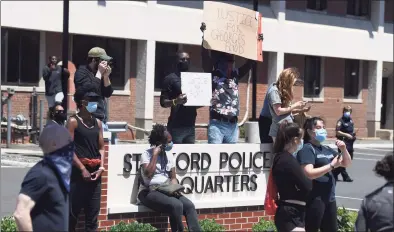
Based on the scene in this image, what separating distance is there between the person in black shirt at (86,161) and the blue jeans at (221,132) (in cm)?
199

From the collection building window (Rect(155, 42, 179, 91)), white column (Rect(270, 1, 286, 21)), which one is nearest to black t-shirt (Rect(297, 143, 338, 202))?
building window (Rect(155, 42, 179, 91))

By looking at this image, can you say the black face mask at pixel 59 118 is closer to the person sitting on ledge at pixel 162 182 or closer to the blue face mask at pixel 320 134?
the person sitting on ledge at pixel 162 182

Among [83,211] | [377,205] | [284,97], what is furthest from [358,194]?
[377,205]

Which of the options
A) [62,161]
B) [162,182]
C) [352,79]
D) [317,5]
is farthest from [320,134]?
[352,79]

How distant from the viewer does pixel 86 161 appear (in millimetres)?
7719

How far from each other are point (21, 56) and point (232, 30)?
15931 mm

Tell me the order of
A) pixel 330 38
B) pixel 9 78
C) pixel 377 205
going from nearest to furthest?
1. pixel 377 205
2. pixel 9 78
3. pixel 330 38

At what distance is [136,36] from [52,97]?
6997mm

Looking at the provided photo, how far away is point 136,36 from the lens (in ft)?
86.0

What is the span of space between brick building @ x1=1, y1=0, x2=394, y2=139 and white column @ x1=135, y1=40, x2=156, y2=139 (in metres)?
0.04

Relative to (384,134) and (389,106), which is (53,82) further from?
(389,106)

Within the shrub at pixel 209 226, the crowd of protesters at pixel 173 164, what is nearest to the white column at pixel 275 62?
the crowd of protesters at pixel 173 164

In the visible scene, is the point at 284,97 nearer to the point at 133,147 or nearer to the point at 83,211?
the point at 133,147

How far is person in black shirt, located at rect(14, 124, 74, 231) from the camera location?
5168 millimetres
